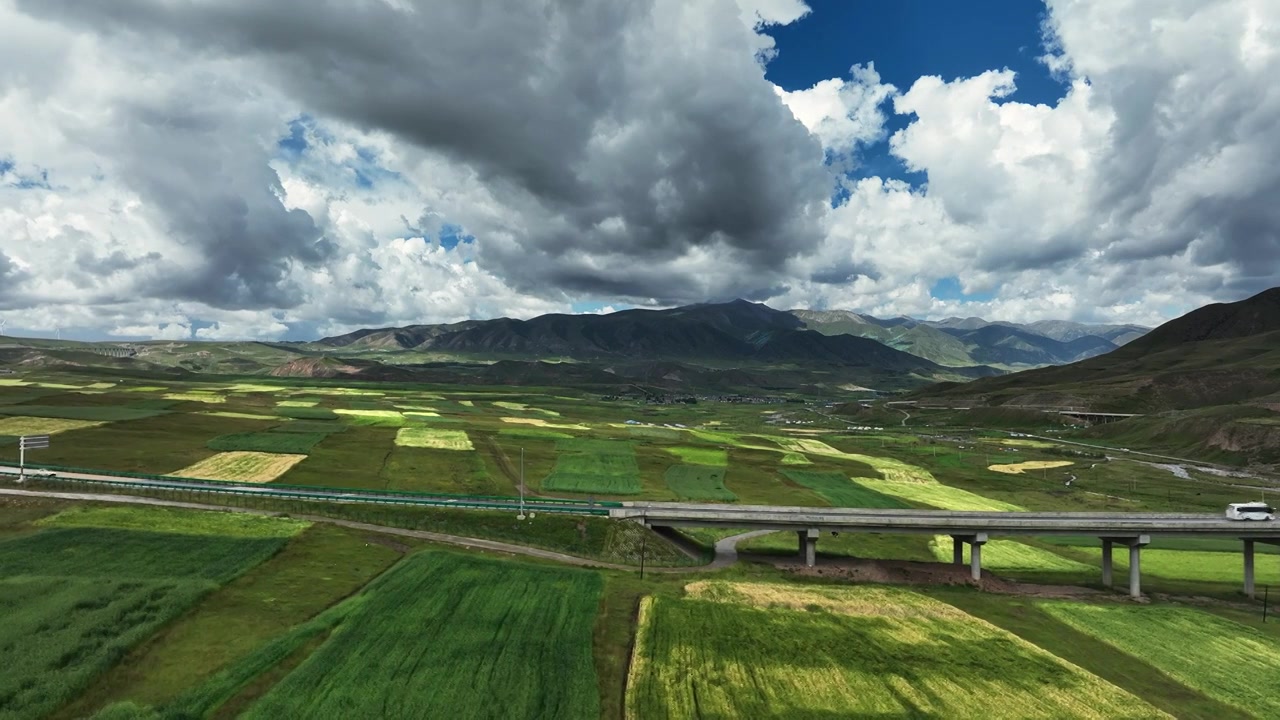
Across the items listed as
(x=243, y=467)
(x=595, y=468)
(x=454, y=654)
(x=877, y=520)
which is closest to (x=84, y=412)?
(x=243, y=467)

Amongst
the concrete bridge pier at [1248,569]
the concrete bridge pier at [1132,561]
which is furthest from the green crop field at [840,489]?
the concrete bridge pier at [1248,569]

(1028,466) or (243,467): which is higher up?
Result: (243,467)

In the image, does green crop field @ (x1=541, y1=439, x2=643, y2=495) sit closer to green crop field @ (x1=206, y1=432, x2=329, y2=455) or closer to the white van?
green crop field @ (x1=206, y1=432, x2=329, y2=455)

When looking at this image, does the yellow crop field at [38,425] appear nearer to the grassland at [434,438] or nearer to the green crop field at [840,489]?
the grassland at [434,438]

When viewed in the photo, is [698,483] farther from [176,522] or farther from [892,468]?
[176,522]

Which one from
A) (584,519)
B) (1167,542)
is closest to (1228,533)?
(1167,542)

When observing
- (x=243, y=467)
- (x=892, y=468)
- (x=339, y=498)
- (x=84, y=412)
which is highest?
(x=84, y=412)

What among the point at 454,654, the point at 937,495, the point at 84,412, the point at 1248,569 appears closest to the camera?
the point at 454,654
